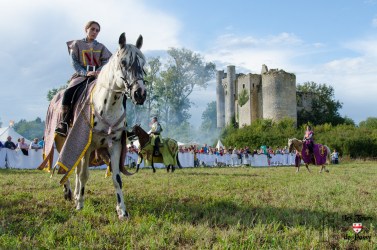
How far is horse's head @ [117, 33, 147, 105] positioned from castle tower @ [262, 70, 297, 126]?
46.9 meters

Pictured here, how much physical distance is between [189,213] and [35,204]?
7.85ft

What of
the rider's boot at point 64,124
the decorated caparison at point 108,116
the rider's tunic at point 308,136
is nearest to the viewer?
the decorated caparison at point 108,116

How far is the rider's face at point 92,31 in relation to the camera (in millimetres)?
4770

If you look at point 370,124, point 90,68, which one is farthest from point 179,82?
point 370,124

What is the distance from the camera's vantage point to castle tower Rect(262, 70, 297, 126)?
48.2 m

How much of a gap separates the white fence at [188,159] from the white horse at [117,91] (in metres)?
5.72

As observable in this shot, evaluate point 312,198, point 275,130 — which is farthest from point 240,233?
A: point 275,130

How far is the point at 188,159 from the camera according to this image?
1938cm

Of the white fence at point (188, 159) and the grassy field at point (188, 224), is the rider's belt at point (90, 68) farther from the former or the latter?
the white fence at point (188, 159)

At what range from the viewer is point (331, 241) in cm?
276

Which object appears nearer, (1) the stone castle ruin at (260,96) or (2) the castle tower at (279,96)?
(2) the castle tower at (279,96)

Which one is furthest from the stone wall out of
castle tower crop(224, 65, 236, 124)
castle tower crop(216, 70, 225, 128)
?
castle tower crop(216, 70, 225, 128)

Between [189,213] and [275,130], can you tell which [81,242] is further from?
[275,130]

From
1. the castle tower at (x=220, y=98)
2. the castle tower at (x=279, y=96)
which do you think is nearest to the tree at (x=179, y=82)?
the castle tower at (x=279, y=96)
